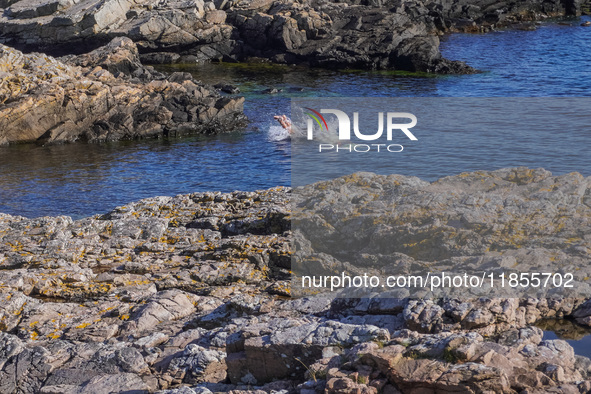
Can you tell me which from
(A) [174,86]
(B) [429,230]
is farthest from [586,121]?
(A) [174,86]

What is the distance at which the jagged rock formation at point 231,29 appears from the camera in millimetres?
59969

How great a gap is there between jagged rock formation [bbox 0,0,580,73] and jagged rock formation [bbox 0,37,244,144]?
2085 centimetres

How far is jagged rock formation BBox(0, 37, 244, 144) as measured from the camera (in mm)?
36844

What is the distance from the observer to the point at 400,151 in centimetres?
1586

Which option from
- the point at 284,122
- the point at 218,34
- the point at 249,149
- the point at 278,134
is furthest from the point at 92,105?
the point at 218,34

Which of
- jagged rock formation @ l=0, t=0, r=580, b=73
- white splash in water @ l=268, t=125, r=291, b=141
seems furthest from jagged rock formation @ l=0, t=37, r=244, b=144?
jagged rock formation @ l=0, t=0, r=580, b=73

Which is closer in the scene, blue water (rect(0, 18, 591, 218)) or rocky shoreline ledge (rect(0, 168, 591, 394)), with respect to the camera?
rocky shoreline ledge (rect(0, 168, 591, 394))

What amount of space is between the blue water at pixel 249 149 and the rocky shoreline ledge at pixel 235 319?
16.2ft

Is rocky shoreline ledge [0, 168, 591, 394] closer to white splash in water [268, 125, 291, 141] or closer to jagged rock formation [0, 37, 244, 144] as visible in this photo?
white splash in water [268, 125, 291, 141]

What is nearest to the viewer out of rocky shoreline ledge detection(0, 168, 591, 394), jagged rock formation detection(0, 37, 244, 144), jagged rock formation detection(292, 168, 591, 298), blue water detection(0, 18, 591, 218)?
rocky shoreline ledge detection(0, 168, 591, 394)

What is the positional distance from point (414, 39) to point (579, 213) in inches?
1976

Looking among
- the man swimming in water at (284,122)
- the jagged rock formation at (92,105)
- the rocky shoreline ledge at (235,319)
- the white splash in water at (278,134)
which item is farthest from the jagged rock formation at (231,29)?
the rocky shoreline ledge at (235,319)

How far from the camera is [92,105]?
127 ft

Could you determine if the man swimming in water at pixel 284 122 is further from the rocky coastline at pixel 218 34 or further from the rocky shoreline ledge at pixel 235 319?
the rocky shoreline ledge at pixel 235 319
